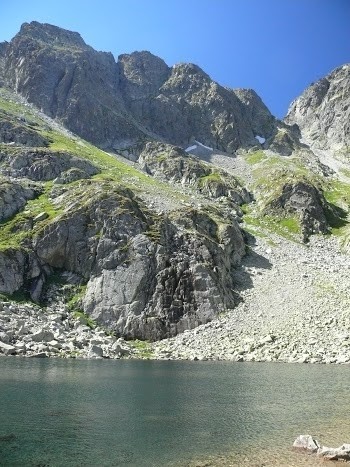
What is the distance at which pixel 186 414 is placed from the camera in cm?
3428

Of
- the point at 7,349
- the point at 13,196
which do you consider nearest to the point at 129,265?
the point at 7,349

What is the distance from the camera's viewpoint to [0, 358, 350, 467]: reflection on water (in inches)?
972

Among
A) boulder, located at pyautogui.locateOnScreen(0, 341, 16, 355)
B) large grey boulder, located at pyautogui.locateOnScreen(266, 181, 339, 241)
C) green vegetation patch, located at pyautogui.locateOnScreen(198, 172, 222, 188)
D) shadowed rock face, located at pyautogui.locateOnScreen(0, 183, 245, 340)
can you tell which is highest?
green vegetation patch, located at pyautogui.locateOnScreen(198, 172, 222, 188)

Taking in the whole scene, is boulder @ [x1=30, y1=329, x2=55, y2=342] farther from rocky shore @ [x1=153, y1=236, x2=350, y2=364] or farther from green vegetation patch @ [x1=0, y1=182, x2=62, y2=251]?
green vegetation patch @ [x1=0, y1=182, x2=62, y2=251]

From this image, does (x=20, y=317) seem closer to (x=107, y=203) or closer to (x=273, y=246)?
(x=107, y=203)

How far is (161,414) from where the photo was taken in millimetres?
34062

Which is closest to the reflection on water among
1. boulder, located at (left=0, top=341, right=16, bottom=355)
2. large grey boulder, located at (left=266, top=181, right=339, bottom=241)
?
boulder, located at (left=0, top=341, right=16, bottom=355)

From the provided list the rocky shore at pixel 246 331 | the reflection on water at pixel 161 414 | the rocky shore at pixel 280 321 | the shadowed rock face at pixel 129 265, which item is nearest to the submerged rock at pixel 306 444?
the reflection on water at pixel 161 414

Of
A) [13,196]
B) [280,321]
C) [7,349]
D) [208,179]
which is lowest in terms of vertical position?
[7,349]

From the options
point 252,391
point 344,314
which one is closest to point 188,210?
point 344,314

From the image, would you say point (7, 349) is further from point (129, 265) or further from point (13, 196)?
point (13, 196)

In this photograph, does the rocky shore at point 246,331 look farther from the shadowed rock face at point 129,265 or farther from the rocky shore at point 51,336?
the shadowed rock face at point 129,265

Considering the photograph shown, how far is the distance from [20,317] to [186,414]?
4460cm

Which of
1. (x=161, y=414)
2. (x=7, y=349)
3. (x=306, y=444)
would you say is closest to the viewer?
(x=306, y=444)
